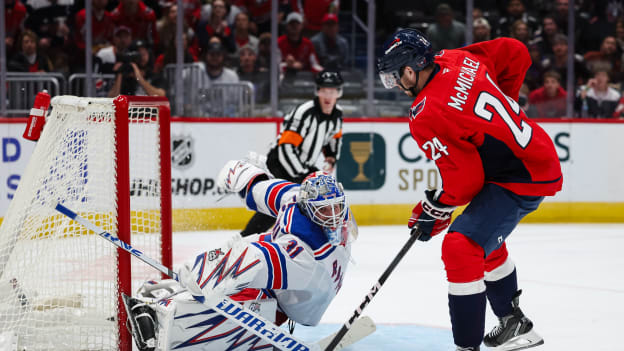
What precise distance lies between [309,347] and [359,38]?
4266 mm

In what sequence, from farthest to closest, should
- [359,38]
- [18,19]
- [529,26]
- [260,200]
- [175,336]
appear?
[529,26] → [359,38] → [18,19] → [260,200] → [175,336]

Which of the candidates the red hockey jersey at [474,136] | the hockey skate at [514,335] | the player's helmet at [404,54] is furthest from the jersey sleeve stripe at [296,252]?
the hockey skate at [514,335]

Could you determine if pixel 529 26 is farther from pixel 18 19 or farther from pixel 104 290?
A: pixel 104 290

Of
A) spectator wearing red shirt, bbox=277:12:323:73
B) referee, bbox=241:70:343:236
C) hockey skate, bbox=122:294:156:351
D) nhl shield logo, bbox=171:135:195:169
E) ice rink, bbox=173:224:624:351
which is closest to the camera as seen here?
hockey skate, bbox=122:294:156:351

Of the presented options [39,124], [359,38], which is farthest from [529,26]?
[39,124]

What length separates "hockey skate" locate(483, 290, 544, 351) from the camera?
266cm

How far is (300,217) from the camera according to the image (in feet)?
7.96

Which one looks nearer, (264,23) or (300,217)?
(300,217)

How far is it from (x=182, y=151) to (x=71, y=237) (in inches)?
121

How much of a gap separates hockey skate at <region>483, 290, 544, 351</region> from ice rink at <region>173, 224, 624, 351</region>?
13 centimetres

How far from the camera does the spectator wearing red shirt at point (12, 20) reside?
18.2 feet

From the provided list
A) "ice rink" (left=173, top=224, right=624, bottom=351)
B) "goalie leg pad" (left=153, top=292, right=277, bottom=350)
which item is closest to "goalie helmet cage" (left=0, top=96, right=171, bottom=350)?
"goalie leg pad" (left=153, top=292, right=277, bottom=350)

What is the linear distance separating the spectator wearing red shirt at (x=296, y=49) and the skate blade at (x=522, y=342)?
150 inches

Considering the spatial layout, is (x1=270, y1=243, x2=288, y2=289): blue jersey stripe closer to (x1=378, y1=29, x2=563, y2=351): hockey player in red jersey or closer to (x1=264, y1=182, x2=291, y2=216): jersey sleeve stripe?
(x1=264, y1=182, x2=291, y2=216): jersey sleeve stripe
